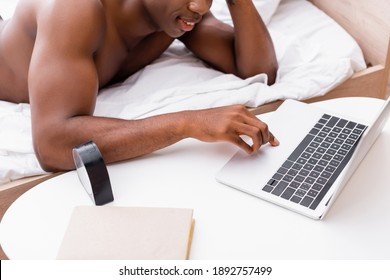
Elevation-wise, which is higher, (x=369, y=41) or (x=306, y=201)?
(x=306, y=201)

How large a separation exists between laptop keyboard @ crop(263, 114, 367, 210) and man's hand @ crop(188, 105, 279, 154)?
7 cm

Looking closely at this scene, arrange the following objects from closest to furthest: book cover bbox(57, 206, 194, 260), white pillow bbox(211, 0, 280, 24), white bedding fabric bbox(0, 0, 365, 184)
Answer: book cover bbox(57, 206, 194, 260)
white bedding fabric bbox(0, 0, 365, 184)
white pillow bbox(211, 0, 280, 24)

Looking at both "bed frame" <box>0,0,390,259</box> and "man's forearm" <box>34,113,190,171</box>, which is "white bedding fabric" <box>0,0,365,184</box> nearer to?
"bed frame" <box>0,0,390,259</box>

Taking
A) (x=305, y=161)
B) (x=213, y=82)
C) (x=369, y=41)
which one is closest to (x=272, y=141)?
(x=305, y=161)

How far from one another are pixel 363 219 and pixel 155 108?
61 cm

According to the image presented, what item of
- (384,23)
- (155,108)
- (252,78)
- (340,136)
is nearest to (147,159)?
(155,108)

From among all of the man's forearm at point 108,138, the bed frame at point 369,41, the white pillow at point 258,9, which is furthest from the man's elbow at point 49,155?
the white pillow at point 258,9

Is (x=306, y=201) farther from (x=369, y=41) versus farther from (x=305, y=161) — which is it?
(x=369, y=41)

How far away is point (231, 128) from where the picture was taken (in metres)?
1.08

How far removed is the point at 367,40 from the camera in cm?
169

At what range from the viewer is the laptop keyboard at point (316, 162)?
1.00 meters

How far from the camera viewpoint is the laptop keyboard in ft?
3.27

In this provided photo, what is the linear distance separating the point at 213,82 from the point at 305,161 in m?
0.50

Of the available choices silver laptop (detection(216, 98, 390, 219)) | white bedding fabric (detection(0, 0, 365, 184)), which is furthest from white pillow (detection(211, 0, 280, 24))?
silver laptop (detection(216, 98, 390, 219))
